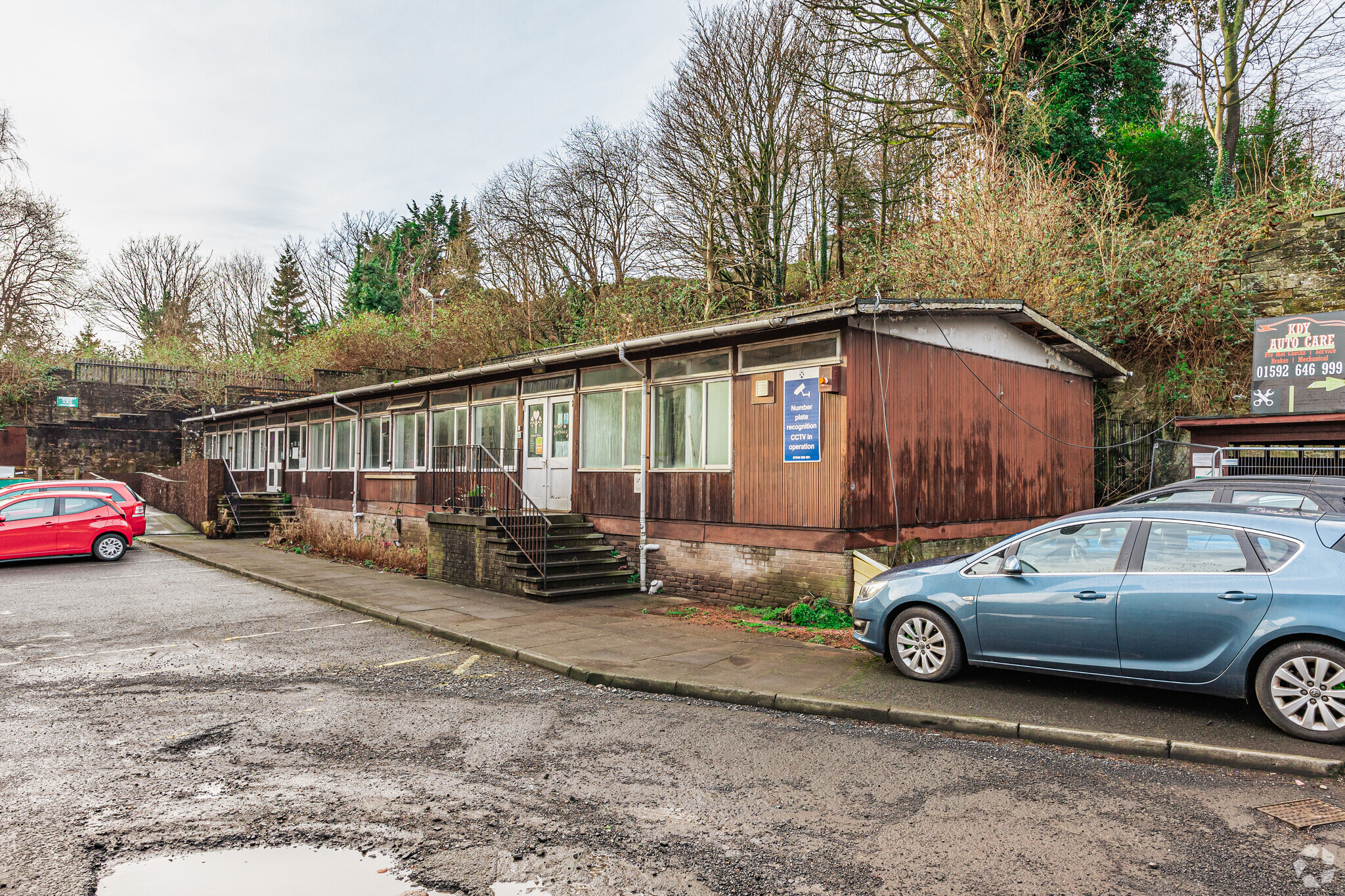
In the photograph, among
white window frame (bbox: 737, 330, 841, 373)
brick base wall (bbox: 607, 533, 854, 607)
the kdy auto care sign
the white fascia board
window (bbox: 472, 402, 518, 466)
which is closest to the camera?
brick base wall (bbox: 607, 533, 854, 607)

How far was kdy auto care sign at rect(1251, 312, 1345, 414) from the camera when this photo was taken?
14.9 m

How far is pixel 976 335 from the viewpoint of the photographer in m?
13.0

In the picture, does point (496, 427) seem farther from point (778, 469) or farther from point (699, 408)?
point (778, 469)

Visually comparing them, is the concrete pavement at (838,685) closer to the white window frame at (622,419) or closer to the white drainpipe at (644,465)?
the white drainpipe at (644,465)

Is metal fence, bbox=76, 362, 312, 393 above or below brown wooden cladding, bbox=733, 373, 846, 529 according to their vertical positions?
above

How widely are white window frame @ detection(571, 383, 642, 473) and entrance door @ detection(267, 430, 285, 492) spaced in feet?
54.4

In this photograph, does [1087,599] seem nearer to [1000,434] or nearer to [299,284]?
[1000,434]

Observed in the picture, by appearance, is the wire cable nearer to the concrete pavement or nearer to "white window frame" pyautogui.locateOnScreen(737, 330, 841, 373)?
"white window frame" pyautogui.locateOnScreen(737, 330, 841, 373)

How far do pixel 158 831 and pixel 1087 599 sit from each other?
614cm

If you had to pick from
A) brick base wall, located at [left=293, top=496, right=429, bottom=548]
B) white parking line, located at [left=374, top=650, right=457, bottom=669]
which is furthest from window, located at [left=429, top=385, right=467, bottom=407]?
white parking line, located at [left=374, top=650, right=457, bottom=669]

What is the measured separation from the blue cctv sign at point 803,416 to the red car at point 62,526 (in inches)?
628

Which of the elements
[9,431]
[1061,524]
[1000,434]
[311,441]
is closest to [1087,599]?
[1061,524]

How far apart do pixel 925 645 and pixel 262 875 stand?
533 cm

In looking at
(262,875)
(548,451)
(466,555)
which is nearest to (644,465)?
(548,451)
